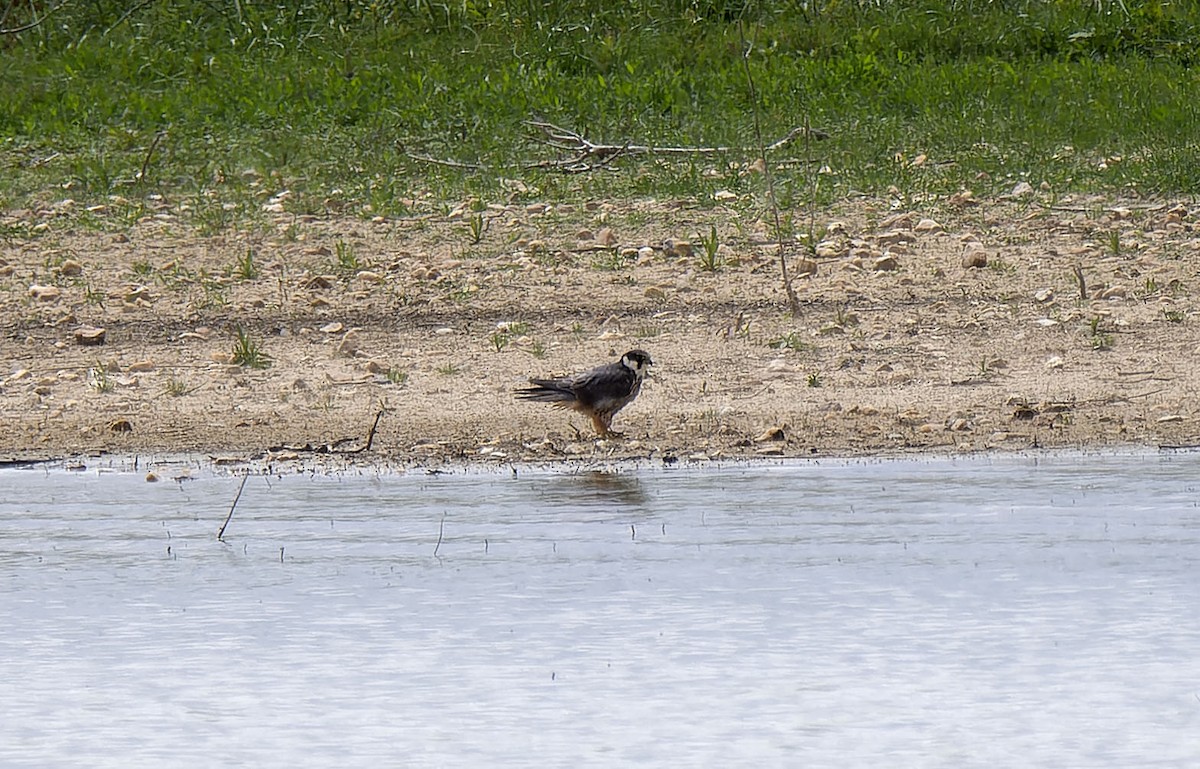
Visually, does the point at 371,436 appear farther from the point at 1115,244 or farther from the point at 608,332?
the point at 1115,244

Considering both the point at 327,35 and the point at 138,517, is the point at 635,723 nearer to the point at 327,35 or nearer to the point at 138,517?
the point at 138,517

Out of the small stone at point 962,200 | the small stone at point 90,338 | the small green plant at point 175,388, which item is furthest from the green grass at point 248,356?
the small stone at point 962,200

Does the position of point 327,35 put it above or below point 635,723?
below

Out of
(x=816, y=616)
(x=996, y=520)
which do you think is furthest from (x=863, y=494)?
(x=816, y=616)

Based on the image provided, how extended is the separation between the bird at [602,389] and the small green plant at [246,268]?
2727 mm

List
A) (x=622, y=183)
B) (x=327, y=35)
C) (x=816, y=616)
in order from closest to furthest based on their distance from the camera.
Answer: (x=816, y=616) → (x=622, y=183) → (x=327, y=35)

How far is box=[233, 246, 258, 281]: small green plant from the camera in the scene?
9.45m

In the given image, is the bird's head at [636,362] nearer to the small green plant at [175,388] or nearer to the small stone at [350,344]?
the small stone at [350,344]

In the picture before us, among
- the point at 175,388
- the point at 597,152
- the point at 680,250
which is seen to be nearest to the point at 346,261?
the point at 680,250

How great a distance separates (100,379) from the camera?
7902mm

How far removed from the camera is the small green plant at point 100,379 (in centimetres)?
785

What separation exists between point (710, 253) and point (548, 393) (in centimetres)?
233

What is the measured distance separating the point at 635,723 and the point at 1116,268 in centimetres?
537

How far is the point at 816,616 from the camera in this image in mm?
4949
